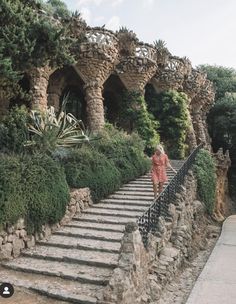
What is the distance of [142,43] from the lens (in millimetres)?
20469

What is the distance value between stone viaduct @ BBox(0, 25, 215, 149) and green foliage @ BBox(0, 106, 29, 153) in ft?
11.0

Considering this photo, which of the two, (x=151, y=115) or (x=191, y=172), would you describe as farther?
(x=151, y=115)

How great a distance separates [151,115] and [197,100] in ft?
23.7

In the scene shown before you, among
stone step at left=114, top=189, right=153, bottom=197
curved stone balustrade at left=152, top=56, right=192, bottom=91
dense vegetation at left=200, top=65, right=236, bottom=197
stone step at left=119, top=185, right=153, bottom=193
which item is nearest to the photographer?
stone step at left=114, top=189, right=153, bottom=197

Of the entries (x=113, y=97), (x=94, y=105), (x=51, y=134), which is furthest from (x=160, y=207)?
(x=113, y=97)

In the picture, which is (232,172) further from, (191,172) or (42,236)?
(42,236)

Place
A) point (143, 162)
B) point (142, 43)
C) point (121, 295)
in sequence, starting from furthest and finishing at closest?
point (142, 43)
point (143, 162)
point (121, 295)

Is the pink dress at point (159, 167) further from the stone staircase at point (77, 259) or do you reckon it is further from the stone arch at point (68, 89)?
the stone arch at point (68, 89)

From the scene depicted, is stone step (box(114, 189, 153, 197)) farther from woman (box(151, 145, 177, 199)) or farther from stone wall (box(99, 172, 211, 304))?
woman (box(151, 145, 177, 199))

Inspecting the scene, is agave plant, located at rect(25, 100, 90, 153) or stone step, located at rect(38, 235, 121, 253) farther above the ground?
agave plant, located at rect(25, 100, 90, 153)

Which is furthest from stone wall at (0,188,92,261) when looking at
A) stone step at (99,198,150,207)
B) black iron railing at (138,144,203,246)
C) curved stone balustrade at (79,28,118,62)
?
curved stone balustrade at (79,28,118,62)

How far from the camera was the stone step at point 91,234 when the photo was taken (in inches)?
355

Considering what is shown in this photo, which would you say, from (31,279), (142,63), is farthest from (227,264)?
(142,63)

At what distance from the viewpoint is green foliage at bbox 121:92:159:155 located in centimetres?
1991
